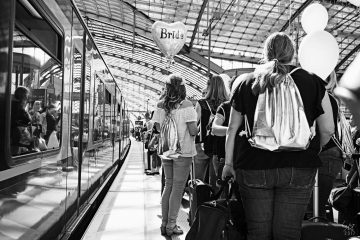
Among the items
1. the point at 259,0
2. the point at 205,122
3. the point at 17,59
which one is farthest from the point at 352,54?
the point at 17,59

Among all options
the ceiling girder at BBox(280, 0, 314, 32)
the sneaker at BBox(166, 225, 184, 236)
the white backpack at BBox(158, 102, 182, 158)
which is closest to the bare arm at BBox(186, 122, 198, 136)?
the white backpack at BBox(158, 102, 182, 158)

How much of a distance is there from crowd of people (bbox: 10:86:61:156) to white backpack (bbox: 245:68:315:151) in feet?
4.07

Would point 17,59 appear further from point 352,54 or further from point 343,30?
point 352,54

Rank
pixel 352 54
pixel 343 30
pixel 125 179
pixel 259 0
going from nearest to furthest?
pixel 125 179 → pixel 259 0 → pixel 343 30 → pixel 352 54

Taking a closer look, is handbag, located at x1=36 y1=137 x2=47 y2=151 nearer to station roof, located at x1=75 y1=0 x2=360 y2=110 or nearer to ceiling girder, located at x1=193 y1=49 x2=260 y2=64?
station roof, located at x1=75 y1=0 x2=360 y2=110

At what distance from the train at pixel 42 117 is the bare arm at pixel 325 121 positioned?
1.67m

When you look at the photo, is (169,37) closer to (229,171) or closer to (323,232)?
(229,171)

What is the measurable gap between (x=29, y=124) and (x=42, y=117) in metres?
0.33

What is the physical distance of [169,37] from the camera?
11125 millimetres

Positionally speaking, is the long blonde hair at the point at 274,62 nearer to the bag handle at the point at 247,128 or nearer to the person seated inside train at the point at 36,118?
the bag handle at the point at 247,128

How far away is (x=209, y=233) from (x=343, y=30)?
124 ft

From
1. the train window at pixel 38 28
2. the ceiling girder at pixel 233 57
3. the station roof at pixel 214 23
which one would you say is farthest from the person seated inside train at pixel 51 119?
the ceiling girder at pixel 233 57

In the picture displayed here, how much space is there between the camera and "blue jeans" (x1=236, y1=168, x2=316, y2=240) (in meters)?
2.16

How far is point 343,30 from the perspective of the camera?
36.0m
